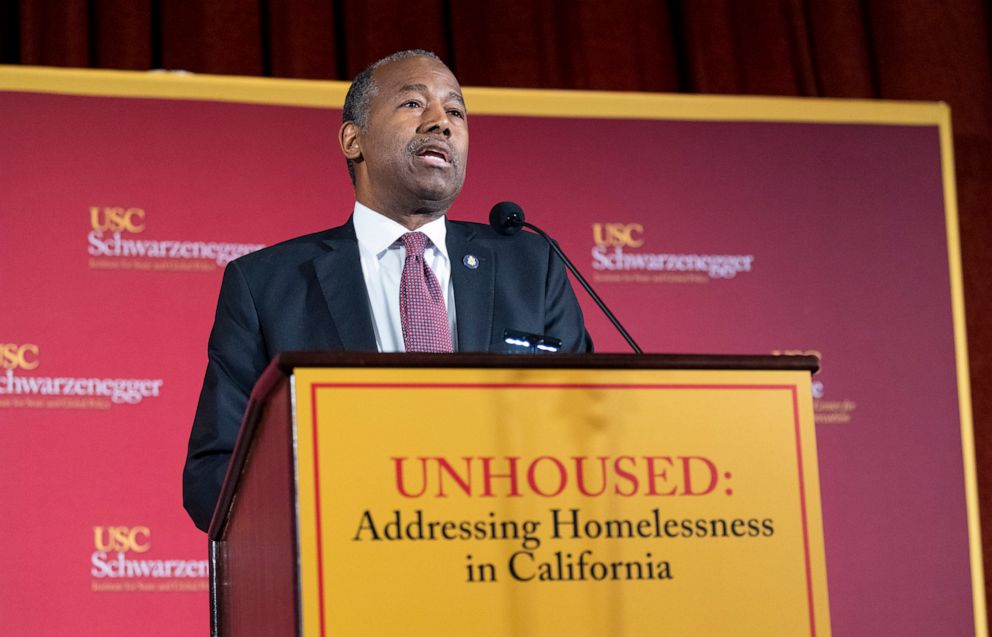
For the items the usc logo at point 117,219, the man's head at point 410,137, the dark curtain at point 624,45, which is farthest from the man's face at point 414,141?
the dark curtain at point 624,45

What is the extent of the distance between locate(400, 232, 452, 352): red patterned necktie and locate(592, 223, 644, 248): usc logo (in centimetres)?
171

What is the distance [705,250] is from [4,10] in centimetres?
195

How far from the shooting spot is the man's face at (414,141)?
2420 millimetres

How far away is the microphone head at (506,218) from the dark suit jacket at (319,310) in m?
0.15

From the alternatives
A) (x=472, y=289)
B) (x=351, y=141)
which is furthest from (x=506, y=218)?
(x=351, y=141)

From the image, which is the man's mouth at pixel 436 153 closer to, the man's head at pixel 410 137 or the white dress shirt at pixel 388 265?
the man's head at pixel 410 137

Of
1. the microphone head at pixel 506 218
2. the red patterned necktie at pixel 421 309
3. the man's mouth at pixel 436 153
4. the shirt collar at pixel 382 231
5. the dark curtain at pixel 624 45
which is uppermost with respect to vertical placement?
the dark curtain at pixel 624 45

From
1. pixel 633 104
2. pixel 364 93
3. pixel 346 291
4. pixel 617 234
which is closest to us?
pixel 346 291

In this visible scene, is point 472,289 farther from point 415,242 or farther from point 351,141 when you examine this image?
point 351,141

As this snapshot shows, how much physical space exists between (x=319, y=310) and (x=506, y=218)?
0.33m

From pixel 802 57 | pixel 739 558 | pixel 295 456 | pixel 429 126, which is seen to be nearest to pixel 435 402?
pixel 295 456

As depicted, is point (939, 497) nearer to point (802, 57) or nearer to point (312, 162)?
point (802, 57)

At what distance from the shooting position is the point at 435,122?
2.42m

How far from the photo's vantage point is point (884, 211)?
13.9 ft
